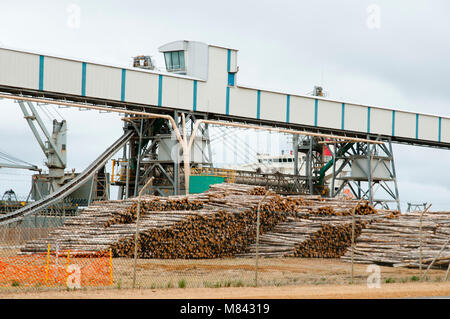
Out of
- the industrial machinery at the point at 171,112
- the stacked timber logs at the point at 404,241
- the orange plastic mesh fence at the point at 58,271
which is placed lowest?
the orange plastic mesh fence at the point at 58,271

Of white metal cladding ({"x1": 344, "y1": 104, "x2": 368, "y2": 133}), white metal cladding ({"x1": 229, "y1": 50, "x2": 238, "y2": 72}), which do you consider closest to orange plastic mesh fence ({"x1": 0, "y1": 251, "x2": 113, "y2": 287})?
white metal cladding ({"x1": 229, "y1": 50, "x2": 238, "y2": 72})

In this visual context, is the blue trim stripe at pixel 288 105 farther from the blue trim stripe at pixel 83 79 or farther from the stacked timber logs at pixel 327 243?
the stacked timber logs at pixel 327 243

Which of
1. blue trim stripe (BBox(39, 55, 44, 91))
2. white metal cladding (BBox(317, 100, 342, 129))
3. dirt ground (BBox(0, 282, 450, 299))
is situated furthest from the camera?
white metal cladding (BBox(317, 100, 342, 129))

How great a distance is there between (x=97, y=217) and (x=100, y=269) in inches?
257

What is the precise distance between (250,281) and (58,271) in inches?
239

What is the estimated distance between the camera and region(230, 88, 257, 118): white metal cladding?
151ft

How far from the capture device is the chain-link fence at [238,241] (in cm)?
2303

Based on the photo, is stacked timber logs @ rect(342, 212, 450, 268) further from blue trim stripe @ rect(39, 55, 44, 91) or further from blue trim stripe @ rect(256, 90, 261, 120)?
blue trim stripe @ rect(39, 55, 44, 91)

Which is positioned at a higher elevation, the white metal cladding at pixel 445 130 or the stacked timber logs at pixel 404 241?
the white metal cladding at pixel 445 130

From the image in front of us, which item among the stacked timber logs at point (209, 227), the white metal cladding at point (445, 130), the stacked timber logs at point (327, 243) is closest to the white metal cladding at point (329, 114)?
the white metal cladding at point (445, 130)

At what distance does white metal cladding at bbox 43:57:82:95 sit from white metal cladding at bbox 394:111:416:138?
27.6 meters

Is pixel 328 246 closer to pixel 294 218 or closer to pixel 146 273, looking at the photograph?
pixel 294 218

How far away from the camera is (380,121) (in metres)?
54.1

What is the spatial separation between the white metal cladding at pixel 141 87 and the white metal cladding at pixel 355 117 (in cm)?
1723
